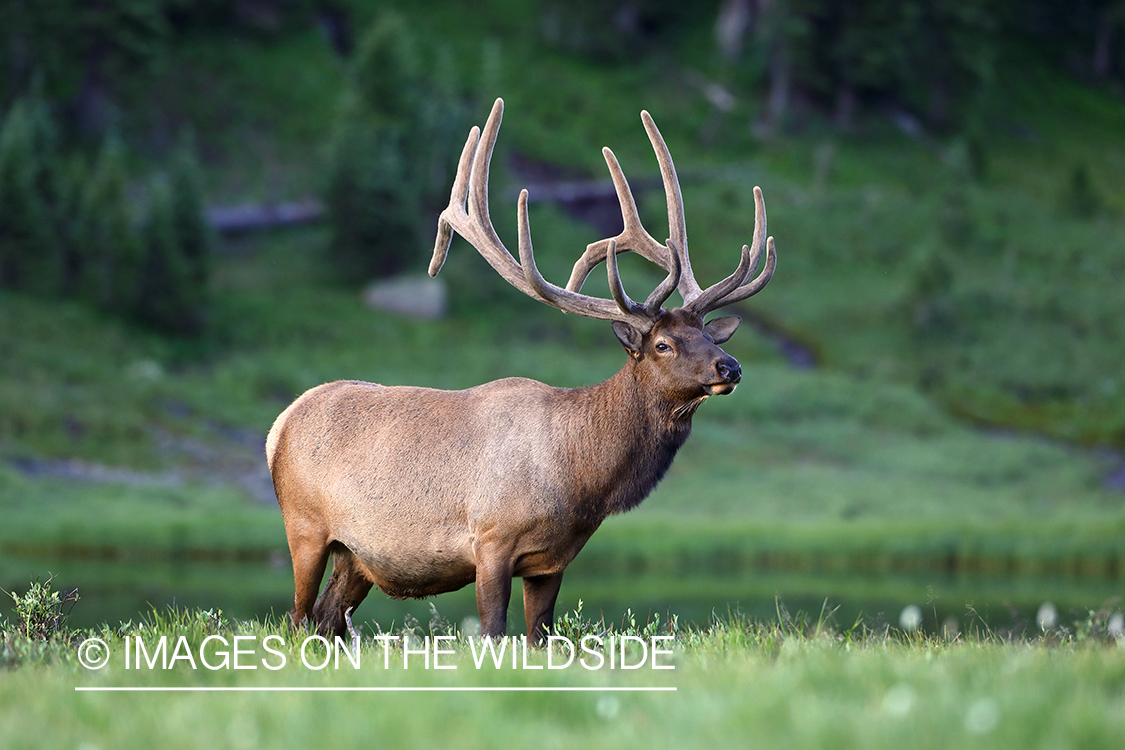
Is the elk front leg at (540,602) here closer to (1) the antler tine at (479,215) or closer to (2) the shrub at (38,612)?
(1) the antler tine at (479,215)

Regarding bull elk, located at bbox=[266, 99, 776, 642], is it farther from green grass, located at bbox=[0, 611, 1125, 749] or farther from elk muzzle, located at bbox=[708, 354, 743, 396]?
green grass, located at bbox=[0, 611, 1125, 749]

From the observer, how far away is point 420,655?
6.55m

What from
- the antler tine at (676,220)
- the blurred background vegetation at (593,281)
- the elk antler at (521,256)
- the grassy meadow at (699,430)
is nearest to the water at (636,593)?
the grassy meadow at (699,430)

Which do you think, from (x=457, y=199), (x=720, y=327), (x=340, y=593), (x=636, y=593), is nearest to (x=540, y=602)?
(x=340, y=593)

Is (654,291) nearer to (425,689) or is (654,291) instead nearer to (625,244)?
(625,244)

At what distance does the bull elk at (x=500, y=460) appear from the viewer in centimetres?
768

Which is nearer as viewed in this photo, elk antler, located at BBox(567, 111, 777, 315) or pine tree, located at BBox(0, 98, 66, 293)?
elk antler, located at BBox(567, 111, 777, 315)

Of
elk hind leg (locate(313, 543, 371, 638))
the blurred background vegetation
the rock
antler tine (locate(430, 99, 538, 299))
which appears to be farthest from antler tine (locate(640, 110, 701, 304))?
the rock

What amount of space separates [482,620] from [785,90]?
62711 mm

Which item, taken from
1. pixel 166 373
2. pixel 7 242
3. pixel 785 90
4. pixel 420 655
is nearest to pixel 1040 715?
pixel 420 655

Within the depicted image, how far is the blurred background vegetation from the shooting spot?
27.0 metres

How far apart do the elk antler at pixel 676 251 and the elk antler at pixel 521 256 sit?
10cm

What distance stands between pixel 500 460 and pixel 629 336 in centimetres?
113

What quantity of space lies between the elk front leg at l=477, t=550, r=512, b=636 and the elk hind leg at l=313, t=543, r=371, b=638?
4.45ft
